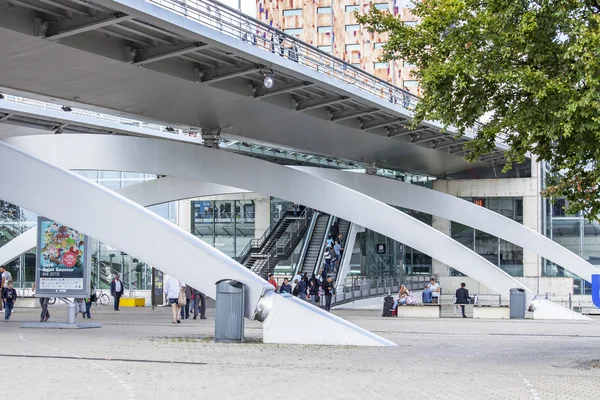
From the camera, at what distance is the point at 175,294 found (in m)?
25.9

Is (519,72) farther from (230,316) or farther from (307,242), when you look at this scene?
(307,242)

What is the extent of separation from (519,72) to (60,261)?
12401 millimetres

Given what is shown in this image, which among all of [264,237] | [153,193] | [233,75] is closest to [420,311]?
[153,193]

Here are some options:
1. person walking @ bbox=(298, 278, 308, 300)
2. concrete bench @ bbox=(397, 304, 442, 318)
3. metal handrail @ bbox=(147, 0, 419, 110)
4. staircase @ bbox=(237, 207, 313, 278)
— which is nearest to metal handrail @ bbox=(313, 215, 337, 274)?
staircase @ bbox=(237, 207, 313, 278)

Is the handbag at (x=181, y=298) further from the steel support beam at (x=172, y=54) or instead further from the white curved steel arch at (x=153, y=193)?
the white curved steel arch at (x=153, y=193)

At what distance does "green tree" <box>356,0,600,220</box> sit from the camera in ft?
46.9

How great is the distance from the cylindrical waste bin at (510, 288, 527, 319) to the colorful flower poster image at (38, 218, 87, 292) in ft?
55.1

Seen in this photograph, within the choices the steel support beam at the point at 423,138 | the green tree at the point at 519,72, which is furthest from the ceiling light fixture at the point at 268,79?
the steel support beam at the point at 423,138

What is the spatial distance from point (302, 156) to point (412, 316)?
1766cm

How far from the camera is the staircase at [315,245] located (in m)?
44.7

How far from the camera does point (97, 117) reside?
36500mm

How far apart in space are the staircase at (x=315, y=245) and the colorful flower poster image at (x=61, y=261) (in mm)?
21030

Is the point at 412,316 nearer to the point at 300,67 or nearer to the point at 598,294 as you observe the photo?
the point at 300,67

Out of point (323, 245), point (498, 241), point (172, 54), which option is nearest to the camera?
point (172, 54)
